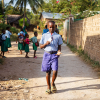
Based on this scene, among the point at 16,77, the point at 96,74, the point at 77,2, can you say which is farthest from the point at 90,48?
the point at 77,2

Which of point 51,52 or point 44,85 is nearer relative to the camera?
point 51,52

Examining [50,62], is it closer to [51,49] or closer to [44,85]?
[51,49]

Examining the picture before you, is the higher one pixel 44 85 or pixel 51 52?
pixel 51 52

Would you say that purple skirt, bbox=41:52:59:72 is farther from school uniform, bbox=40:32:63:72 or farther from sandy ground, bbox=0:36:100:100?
sandy ground, bbox=0:36:100:100

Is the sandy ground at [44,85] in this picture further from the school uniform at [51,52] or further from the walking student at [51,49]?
the school uniform at [51,52]

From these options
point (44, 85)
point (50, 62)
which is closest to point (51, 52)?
point (50, 62)

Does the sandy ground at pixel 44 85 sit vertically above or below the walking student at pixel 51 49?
below

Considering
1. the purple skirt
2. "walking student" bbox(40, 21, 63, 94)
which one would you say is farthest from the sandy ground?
the purple skirt

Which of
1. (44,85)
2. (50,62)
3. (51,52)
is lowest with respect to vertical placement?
(44,85)

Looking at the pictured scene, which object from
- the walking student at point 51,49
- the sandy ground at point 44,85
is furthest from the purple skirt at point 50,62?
the sandy ground at point 44,85

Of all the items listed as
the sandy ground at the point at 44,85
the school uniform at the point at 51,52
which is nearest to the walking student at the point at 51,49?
the school uniform at the point at 51,52

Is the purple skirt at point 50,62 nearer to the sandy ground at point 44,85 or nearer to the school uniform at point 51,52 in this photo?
the school uniform at point 51,52

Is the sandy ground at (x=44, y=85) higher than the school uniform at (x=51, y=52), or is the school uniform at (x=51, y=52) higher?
the school uniform at (x=51, y=52)

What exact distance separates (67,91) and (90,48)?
14.0 ft
